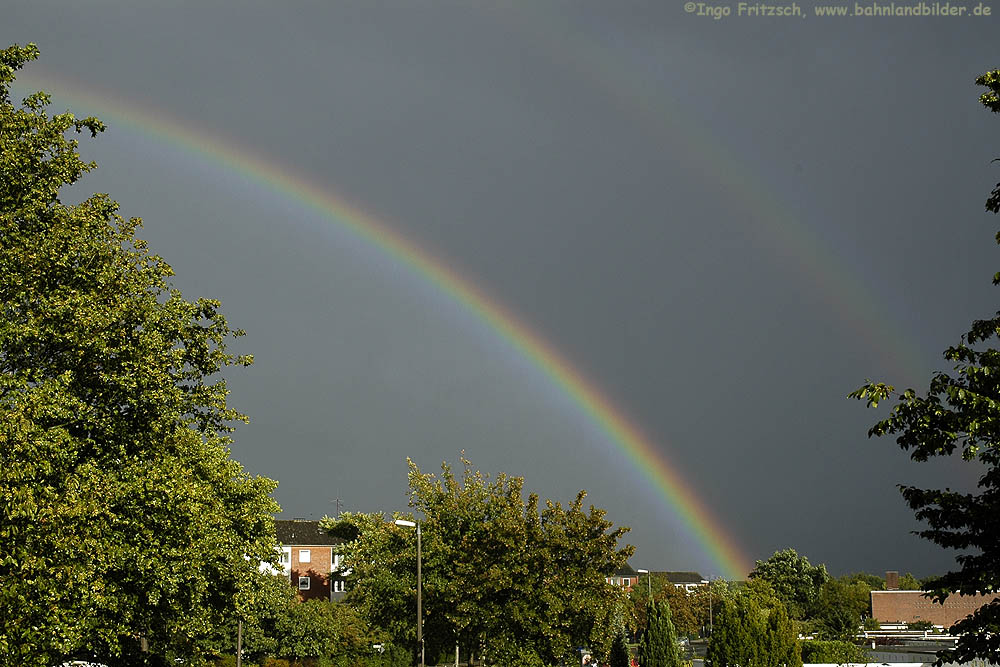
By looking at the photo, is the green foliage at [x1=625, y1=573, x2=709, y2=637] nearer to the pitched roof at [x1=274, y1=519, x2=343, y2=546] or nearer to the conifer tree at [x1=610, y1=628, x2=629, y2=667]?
the pitched roof at [x1=274, y1=519, x2=343, y2=546]

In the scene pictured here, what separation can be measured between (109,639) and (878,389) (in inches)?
605

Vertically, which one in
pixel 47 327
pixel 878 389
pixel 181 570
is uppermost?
pixel 47 327

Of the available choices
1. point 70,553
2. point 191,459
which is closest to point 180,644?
point 191,459

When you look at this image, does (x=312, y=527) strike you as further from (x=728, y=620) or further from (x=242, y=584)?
(x=242, y=584)

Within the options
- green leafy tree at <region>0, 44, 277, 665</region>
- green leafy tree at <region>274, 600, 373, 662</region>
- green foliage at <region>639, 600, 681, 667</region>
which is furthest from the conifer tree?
green leafy tree at <region>0, 44, 277, 665</region>

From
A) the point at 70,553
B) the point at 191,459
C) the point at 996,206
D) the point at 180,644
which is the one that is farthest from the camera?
the point at 180,644

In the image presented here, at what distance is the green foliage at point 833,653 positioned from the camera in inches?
2157

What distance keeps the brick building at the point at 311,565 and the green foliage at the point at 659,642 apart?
69327 millimetres

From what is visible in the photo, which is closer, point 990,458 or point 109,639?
point 990,458

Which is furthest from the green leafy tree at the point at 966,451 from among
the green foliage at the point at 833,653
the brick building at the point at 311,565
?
the brick building at the point at 311,565

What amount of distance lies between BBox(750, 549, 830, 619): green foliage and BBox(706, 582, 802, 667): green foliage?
96404 mm

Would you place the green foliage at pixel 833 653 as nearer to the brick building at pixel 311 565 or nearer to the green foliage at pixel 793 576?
the brick building at pixel 311 565

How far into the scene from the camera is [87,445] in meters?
20.3

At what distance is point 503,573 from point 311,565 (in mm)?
84481
